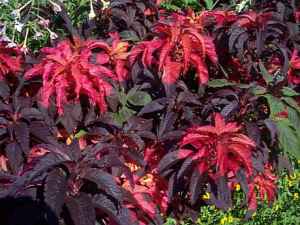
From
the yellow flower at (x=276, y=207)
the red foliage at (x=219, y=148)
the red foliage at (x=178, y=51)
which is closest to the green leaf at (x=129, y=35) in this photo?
the red foliage at (x=178, y=51)

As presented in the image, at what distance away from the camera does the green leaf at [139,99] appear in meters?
2.27

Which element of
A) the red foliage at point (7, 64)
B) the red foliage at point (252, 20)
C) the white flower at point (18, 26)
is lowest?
the red foliage at point (7, 64)

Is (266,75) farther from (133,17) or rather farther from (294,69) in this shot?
(133,17)

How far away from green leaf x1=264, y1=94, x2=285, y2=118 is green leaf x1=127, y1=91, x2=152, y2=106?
479 mm

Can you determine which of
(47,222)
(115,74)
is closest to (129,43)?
(115,74)

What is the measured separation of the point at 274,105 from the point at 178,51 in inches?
16.9

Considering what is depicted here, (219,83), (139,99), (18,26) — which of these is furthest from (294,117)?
(18,26)

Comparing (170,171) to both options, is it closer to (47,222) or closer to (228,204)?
(228,204)

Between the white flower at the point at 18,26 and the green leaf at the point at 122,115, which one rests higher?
the white flower at the point at 18,26

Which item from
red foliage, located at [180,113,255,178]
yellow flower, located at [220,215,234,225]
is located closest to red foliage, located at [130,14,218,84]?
red foliage, located at [180,113,255,178]

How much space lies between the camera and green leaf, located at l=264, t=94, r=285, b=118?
2127 mm

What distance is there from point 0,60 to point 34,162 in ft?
2.22

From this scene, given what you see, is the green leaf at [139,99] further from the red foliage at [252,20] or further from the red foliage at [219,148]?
the red foliage at [252,20]

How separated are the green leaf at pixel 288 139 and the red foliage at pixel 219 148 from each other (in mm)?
195
